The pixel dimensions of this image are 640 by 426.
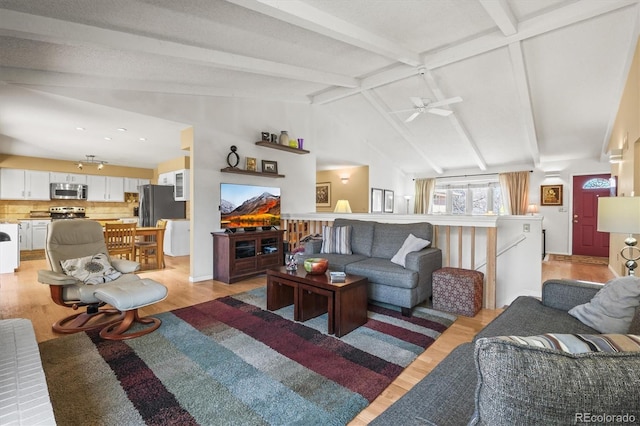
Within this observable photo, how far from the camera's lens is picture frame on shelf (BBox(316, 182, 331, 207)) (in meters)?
8.74

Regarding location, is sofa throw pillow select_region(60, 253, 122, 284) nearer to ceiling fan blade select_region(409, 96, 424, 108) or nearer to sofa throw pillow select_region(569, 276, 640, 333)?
sofa throw pillow select_region(569, 276, 640, 333)

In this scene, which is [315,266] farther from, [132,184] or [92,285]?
[132,184]

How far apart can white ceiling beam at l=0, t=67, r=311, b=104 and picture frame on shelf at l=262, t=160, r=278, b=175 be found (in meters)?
1.13

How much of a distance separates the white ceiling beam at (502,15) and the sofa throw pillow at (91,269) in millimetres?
4641

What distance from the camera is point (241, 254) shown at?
15.2 ft

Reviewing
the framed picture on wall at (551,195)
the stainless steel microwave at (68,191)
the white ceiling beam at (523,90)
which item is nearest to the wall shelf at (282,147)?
the white ceiling beam at (523,90)

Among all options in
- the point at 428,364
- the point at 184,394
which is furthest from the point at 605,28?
the point at 184,394

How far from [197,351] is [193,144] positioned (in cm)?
314

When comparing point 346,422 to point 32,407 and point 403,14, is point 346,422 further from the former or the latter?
point 403,14

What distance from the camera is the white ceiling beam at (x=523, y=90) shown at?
13.4 feet

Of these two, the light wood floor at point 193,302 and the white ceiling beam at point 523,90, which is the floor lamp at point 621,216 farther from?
the white ceiling beam at point 523,90

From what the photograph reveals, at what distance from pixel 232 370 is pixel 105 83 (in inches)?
144

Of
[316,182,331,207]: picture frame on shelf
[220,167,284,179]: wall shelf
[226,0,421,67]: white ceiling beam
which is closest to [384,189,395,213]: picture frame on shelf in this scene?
[316,182,331,207]: picture frame on shelf

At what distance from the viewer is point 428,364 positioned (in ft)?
7.14
